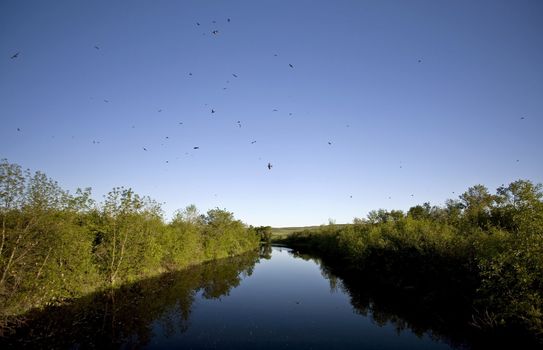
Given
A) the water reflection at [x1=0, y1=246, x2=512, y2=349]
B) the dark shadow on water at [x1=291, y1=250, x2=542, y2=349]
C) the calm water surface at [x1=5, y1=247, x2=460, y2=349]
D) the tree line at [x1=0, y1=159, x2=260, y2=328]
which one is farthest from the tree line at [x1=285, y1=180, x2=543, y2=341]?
the tree line at [x1=0, y1=159, x2=260, y2=328]

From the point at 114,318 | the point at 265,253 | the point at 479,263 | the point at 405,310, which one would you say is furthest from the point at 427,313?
the point at 265,253

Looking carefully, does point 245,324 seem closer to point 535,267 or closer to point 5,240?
point 5,240

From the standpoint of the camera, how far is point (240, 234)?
381 feet

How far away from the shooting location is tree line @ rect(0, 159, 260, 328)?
2355cm

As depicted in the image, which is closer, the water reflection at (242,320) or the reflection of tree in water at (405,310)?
the water reflection at (242,320)

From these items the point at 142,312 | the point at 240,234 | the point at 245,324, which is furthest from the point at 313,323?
the point at 240,234

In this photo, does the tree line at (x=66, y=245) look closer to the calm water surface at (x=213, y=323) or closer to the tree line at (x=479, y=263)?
the calm water surface at (x=213, y=323)

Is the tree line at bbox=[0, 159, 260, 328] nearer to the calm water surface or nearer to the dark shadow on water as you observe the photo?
the calm water surface

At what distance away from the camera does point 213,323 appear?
28.1 m

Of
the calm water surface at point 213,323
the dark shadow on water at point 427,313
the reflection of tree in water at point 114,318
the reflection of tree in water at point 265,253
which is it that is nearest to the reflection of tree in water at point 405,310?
the dark shadow on water at point 427,313

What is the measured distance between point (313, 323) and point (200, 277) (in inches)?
1128

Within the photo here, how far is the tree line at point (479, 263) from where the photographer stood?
21.3m

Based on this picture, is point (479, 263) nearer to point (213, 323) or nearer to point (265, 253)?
point (213, 323)

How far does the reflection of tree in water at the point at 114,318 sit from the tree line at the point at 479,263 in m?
24.3
